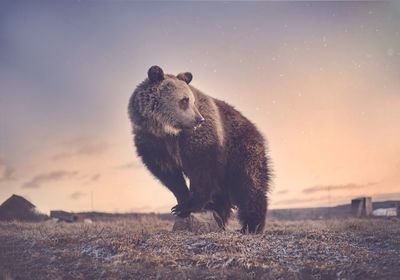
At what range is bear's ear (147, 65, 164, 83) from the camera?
6.08 metres

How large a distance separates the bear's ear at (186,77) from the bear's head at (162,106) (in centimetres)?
28

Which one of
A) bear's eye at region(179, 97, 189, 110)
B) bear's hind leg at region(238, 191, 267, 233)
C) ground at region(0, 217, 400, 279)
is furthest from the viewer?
bear's hind leg at region(238, 191, 267, 233)

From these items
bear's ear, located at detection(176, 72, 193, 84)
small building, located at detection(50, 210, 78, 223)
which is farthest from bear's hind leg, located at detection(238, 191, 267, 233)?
small building, located at detection(50, 210, 78, 223)

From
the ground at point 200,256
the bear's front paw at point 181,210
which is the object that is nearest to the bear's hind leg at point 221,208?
the bear's front paw at point 181,210

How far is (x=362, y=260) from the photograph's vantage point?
4.95 metres

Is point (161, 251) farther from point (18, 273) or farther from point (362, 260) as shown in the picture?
point (362, 260)

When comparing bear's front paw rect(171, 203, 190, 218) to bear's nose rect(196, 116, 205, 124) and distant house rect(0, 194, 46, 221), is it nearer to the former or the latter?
bear's nose rect(196, 116, 205, 124)

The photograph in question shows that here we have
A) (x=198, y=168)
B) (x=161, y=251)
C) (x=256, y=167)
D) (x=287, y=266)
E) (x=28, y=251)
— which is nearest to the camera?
(x=287, y=266)

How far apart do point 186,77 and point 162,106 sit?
0.59 meters

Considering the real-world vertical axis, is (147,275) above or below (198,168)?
below

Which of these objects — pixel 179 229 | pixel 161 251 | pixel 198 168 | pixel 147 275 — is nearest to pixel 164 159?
pixel 198 168

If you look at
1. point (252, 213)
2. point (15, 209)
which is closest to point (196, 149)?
point (252, 213)

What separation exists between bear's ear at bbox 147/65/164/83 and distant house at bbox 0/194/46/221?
4528mm

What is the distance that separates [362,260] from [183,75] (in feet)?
9.96
